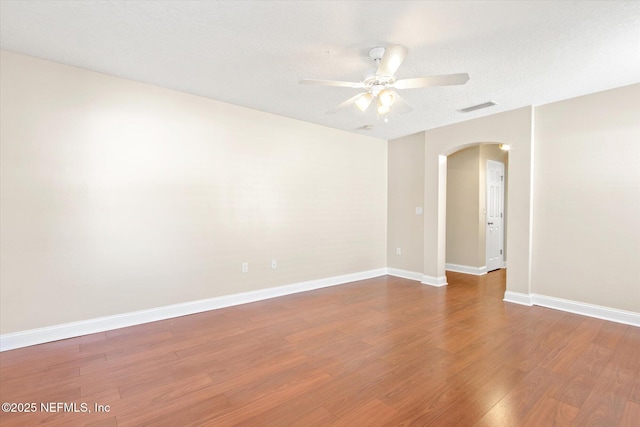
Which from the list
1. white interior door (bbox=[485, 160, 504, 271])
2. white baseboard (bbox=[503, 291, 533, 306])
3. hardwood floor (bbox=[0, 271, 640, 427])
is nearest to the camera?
hardwood floor (bbox=[0, 271, 640, 427])

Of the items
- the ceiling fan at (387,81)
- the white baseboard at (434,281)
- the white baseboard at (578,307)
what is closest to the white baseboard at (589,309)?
the white baseboard at (578,307)

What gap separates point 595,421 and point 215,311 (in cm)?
355

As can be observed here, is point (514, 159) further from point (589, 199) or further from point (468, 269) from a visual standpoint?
point (468, 269)

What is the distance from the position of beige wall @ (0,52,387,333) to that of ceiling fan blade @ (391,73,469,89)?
2393 millimetres

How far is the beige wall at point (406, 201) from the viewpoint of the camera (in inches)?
209

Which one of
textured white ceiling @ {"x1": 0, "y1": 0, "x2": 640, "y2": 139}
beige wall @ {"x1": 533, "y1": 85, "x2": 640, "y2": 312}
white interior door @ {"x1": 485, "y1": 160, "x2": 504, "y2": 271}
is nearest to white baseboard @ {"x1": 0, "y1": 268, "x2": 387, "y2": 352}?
textured white ceiling @ {"x1": 0, "y1": 0, "x2": 640, "y2": 139}

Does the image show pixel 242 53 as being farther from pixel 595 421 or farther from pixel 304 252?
pixel 595 421

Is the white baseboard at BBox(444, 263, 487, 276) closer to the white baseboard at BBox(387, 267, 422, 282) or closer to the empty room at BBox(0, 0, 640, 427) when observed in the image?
the empty room at BBox(0, 0, 640, 427)

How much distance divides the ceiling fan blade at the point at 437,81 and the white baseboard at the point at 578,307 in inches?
129

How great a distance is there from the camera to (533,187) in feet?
12.9

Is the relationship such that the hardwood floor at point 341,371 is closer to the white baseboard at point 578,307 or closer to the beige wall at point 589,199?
the white baseboard at point 578,307

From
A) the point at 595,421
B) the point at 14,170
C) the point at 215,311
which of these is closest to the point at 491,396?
the point at 595,421

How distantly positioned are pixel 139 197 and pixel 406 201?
430 cm

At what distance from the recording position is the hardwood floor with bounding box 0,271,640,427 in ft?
5.99
